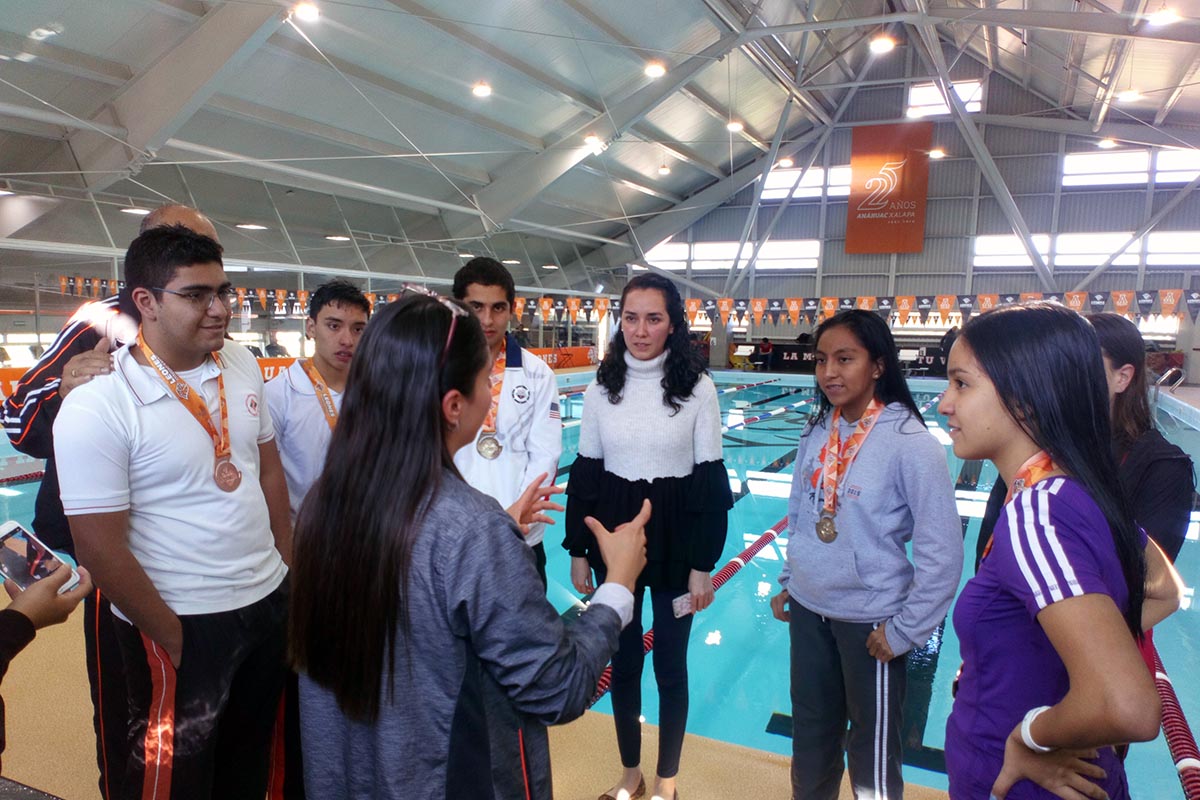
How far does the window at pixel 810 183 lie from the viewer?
21.8 metres

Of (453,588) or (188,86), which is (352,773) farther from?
(188,86)

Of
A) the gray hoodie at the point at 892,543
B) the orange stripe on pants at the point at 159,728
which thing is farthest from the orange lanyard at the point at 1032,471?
the orange stripe on pants at the point at 159,728

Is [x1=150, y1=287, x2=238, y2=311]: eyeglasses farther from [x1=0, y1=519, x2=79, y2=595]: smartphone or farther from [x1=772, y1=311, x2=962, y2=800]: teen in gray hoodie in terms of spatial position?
[x1=772, y1=311, x2=962, y2=800]: teen in gray hoodie

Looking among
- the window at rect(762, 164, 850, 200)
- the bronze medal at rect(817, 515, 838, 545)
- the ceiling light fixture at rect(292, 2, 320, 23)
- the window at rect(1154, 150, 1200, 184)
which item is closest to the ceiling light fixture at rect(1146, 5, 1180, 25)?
the bronze medal at rect(817, 515, 838, 545)

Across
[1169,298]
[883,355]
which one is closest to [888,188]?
[1169,298]

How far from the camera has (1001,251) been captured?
20219 mm

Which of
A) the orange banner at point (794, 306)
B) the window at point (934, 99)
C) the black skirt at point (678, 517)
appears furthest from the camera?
the window at point (934, 99)

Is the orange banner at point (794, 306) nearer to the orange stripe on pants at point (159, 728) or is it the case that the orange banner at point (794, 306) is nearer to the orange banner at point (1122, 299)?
the orange banner at point (1122, 299)

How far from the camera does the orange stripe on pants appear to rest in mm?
1528

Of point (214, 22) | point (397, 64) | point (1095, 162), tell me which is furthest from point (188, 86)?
point (1095, 162)

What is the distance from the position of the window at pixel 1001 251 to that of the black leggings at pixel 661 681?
21792 millimetres

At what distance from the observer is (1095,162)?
19.0 metres

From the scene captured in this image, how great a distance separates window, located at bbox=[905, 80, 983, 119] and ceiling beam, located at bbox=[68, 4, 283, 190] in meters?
18.2

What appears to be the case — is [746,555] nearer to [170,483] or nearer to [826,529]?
[826,529]
